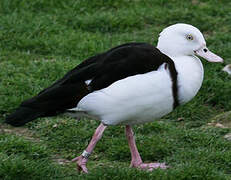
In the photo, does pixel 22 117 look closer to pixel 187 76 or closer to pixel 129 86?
pixel 129 86

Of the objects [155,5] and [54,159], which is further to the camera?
[155,5]

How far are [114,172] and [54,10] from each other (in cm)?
493

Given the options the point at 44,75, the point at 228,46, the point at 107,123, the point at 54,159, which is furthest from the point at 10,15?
the point at 107,123

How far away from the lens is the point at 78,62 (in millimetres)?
8227

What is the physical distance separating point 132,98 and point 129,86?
0.33ft

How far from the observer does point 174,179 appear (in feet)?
17.7

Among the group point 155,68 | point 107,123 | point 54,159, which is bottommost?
point 54,159

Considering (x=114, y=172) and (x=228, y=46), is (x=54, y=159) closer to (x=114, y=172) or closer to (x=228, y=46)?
(x=114, y=172)

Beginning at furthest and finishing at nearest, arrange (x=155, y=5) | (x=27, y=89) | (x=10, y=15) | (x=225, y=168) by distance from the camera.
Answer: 1. (x=155, y=5)
2. (x=10, y=15)
3. (x=27, y=89)
4. (x=225, y=168)

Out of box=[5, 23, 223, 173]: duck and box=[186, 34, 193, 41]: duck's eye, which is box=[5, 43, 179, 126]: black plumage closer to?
box=[5, 23, 223, 173]: duck

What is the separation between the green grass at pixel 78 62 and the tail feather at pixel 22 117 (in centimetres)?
38

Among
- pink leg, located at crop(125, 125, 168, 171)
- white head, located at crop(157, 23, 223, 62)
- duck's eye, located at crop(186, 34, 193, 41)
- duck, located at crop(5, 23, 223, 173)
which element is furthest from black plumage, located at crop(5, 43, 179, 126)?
pink leg, located at crop(125, 125, 168, 171)

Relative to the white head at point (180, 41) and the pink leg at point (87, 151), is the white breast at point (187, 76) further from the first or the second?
the pink leg at point (87, 151)

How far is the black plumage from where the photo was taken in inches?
210
